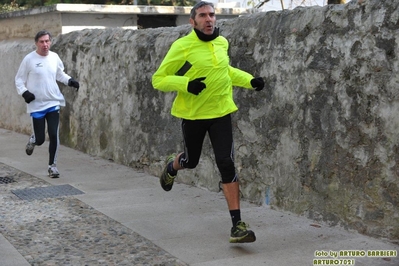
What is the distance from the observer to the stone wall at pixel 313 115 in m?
5.39

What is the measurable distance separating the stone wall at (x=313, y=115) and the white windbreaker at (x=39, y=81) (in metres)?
1.11

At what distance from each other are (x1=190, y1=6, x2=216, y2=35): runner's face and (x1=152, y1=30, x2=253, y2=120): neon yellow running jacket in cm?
10

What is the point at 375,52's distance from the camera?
5.44 m

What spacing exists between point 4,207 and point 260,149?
2.57 metres

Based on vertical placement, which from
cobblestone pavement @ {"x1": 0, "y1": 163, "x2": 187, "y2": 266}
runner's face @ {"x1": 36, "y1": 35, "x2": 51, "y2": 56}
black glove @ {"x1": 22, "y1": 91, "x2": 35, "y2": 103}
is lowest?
cobblestone pavement @ {"x1": 0, "y1": 163, "x2": 187, "y2": 266}

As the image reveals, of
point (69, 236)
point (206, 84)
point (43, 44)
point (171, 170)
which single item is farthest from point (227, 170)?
point (43, 44)

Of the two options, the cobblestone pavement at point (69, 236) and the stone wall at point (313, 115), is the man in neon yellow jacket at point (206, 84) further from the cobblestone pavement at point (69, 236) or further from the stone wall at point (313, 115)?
the cobblestone pavement at point (69, 236)

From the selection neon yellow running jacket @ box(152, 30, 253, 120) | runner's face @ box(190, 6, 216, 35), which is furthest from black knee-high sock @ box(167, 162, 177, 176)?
runner's face @ box(190, 6, 216, 35)

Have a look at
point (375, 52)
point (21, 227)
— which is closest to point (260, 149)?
point (375, 52)

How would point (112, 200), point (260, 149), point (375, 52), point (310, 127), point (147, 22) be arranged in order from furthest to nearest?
point (147, 22) → point (112, 200) → point (260, 149) → point (310, 127) → point (375, 52)

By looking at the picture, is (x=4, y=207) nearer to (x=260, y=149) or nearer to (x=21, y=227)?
(x=21, y=227)

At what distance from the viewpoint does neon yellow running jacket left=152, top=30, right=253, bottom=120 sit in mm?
5594

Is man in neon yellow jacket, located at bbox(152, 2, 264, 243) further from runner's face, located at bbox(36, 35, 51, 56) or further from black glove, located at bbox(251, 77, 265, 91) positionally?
runner's face, located at bbox(36, 35, 51, 56)

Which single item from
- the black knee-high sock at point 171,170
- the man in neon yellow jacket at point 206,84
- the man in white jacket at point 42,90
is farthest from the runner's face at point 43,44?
the man in neon yellow jacket at point 206,84
